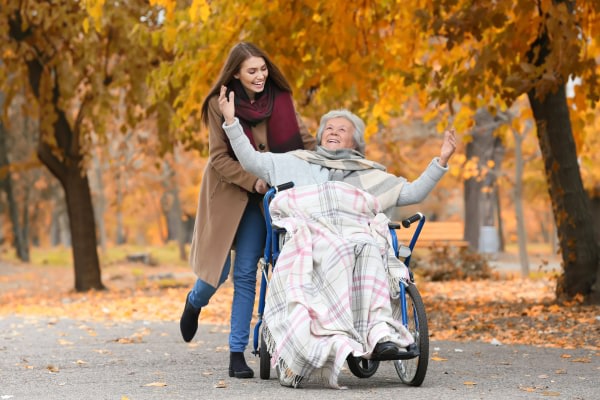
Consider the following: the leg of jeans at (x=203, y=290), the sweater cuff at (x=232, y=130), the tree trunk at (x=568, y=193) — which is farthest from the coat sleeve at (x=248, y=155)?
the tree trunk at (x=568, y=193)

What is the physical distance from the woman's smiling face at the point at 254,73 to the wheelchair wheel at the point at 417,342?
4.72 feet

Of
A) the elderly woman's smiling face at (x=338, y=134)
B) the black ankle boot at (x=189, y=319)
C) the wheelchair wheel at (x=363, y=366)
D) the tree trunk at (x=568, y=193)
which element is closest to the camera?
the wheelchair wheel at (x=363, y=366)

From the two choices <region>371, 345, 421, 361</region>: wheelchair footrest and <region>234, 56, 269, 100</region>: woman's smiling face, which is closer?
<region>371, 345, 421, 361</region>: wheelchair footrest

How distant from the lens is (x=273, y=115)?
618 cm

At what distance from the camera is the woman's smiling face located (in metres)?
6.04

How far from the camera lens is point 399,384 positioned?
5.76 metres

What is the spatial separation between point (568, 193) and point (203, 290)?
5381 millimetres

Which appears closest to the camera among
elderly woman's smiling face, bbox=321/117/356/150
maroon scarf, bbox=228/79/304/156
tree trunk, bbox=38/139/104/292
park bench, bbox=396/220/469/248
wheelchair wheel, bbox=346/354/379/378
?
wheelchair wheel, bbox=346/354/379/378

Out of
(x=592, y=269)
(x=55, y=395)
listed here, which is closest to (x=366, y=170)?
(x=55, y=395)

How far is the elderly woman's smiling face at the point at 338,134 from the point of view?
596cm

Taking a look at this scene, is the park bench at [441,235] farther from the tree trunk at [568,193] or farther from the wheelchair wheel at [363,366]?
the wheelchair wheel at [363,366]

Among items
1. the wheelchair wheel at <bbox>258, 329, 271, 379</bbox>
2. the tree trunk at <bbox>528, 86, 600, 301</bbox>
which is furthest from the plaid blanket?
the tree trunk at <bbox>528, 86, 600, 301</bbox>

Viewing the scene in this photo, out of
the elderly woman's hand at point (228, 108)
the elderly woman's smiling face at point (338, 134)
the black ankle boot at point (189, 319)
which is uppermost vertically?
the elderly woman's hand at point (228, 108)

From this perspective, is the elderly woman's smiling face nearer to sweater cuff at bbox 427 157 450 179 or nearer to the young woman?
the young woman
